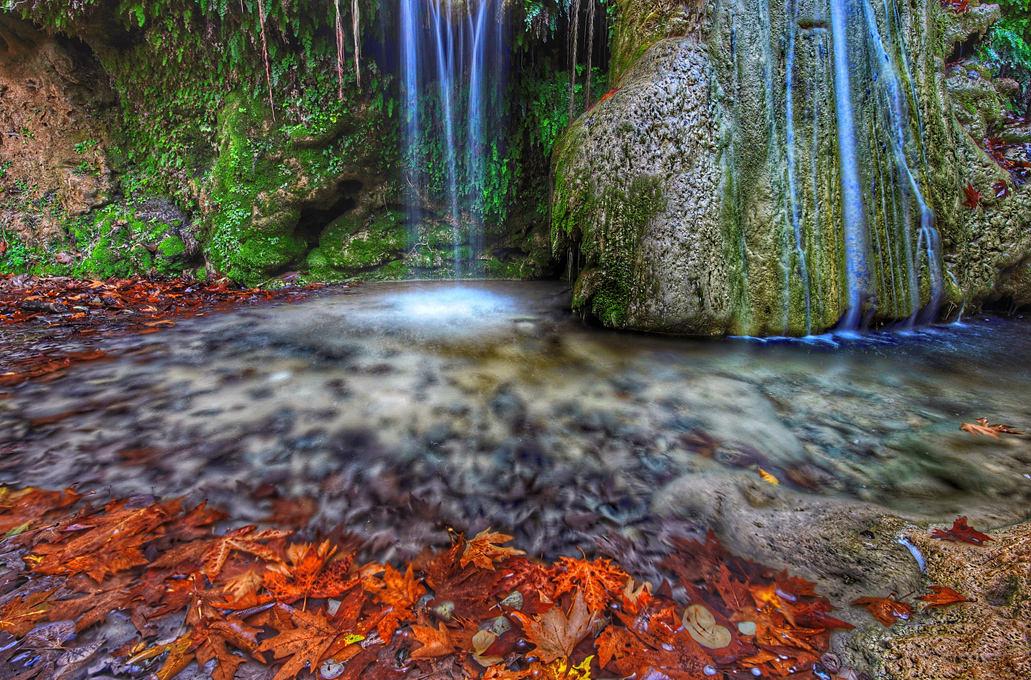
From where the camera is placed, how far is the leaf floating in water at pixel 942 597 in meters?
1.40

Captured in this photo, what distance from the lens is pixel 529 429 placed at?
8.57 feet

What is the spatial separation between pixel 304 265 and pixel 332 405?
207 inches

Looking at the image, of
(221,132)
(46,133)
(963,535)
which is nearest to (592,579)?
(963,535)

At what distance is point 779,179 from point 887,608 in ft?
13.2

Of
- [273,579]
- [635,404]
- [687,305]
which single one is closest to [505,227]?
[687,305]

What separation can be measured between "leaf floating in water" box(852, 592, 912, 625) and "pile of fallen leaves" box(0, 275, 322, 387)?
4787mm

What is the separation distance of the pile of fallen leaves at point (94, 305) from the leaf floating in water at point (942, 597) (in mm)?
4961

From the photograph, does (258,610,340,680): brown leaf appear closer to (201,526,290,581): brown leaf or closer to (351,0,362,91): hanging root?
(201,526,290,581): brown leaf

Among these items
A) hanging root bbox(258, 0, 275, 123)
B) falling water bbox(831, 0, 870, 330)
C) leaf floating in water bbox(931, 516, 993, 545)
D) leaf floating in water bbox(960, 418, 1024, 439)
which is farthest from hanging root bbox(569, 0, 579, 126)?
leaf floating in water bbox(931, 516, 993, 545)

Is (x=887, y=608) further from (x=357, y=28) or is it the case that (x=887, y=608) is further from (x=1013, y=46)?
(x=1013, y=46)

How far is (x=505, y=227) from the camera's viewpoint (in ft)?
26.3

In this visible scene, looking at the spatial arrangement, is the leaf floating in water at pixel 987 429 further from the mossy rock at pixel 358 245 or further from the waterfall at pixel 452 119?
the mossy rock at pixel 358 245

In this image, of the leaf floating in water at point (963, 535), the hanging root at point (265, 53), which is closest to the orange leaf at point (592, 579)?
the leaf floating in water at point (963, 535)

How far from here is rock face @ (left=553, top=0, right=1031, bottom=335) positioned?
4230 millimetres
